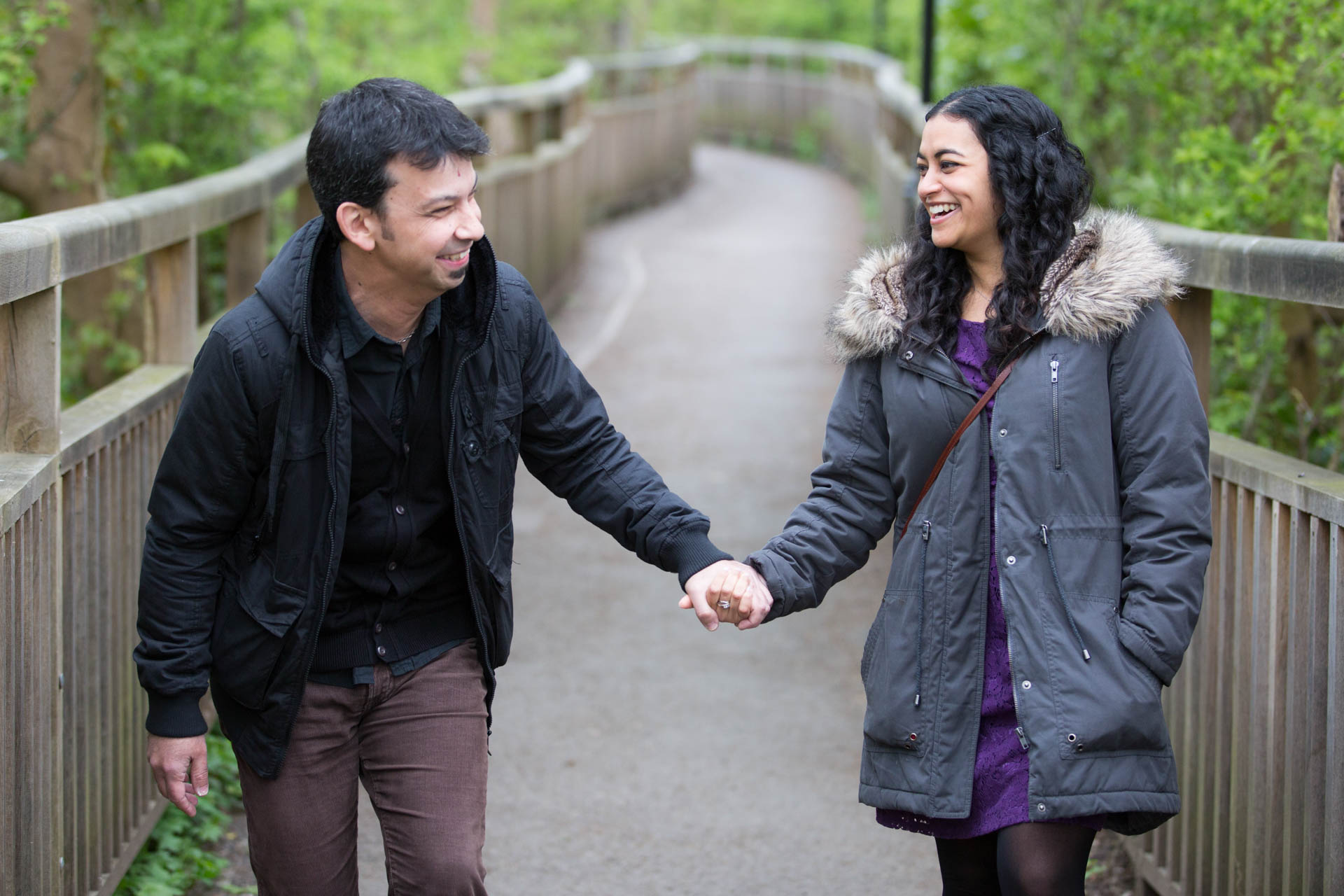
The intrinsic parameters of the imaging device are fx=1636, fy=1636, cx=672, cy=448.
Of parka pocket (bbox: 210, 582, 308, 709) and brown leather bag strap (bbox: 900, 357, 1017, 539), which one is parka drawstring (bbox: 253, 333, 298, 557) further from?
brown leather bag strap (bbox: 900, 357, 1017, 539)

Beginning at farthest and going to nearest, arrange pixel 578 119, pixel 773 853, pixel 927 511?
pixel 578 119, pixel 773 853, pixel 927 511

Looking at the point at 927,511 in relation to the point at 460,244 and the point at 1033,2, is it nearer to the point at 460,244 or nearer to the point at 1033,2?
the point at 460,244

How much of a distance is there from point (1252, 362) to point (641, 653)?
278 cm

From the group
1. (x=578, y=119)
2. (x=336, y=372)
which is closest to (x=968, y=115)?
(x=336, y=372)

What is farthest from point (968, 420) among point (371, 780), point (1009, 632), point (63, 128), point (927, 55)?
point (927, 55)

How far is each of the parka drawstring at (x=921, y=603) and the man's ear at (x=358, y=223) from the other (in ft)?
4.14

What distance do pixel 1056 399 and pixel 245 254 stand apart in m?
3.84

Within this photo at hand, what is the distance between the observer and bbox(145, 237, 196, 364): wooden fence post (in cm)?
508

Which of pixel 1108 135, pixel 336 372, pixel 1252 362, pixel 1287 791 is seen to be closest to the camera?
pixel 336 372

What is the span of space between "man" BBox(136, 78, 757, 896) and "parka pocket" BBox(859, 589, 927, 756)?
797 millimetres

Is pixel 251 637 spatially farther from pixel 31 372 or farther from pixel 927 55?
pixel 927 55

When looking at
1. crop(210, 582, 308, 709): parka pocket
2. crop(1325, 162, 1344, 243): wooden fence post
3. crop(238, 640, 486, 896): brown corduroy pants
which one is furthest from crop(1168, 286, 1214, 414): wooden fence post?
crop(210, 582, 308, 709): parka pocket

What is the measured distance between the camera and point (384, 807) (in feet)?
10.7

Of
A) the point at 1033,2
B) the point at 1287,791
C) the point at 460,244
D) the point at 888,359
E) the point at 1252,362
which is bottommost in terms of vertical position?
the point at 1287,791
